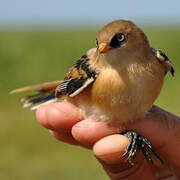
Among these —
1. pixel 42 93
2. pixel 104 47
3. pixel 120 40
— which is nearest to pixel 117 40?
pixel 120 40

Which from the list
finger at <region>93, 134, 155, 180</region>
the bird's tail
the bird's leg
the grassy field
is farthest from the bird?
the grassy field

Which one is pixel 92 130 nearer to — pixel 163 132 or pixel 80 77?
pixel 80 77

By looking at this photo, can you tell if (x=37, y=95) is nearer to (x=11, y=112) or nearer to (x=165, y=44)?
(x=11, y=112)

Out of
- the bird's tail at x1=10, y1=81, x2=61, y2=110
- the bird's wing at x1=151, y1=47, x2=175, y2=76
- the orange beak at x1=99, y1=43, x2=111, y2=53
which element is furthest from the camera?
the bird's tail at x1=10, y1=81, x2=61, y2=110

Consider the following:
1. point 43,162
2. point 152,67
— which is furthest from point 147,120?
point 43,162

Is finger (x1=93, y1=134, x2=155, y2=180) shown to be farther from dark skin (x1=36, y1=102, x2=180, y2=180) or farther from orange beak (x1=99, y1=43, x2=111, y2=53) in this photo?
orange beak (x1=99, y1=43, x2=111, y2=53)

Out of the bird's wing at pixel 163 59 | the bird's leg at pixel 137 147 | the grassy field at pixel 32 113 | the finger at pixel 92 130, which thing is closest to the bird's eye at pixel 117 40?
the bird's wing at pixel 163 59
